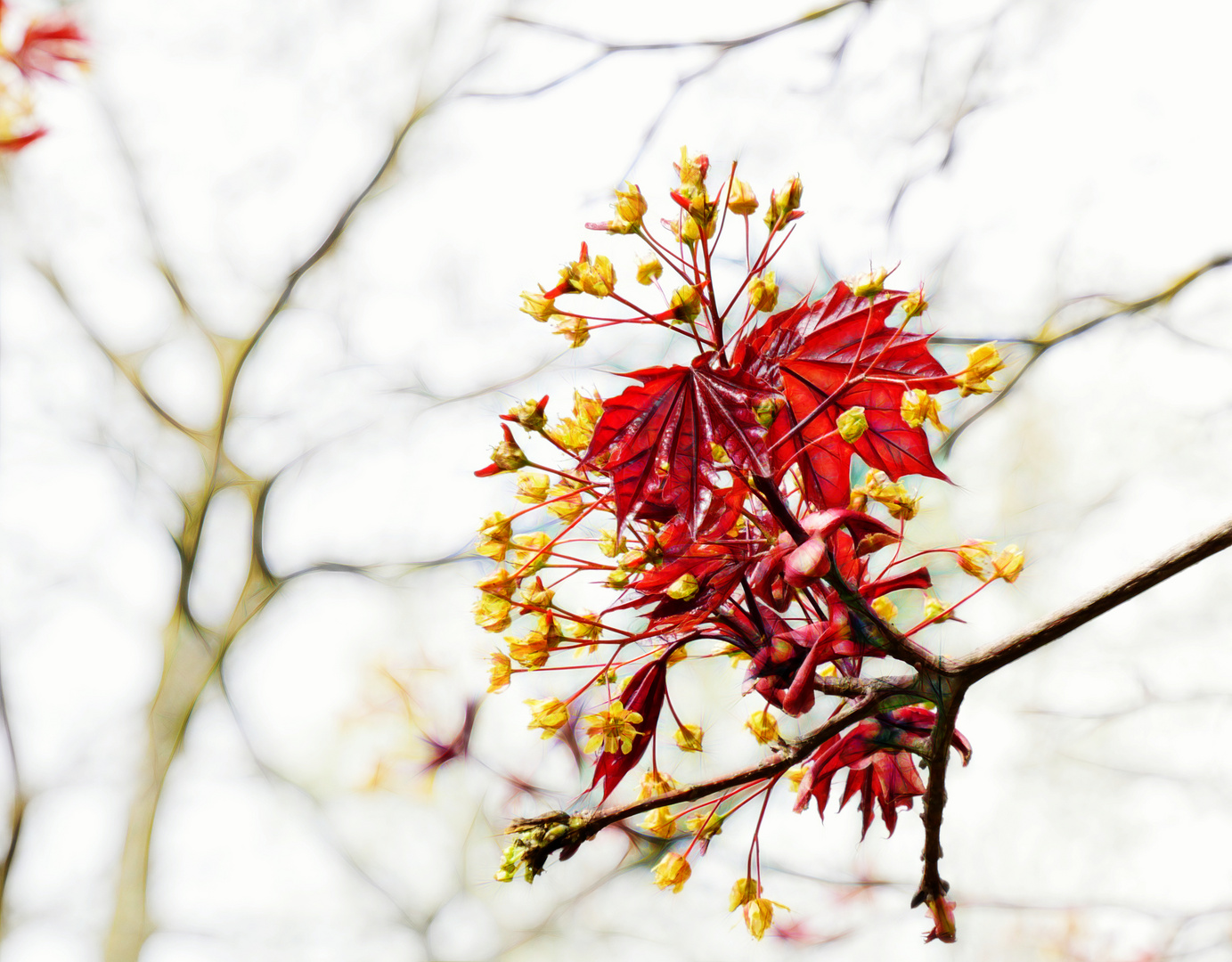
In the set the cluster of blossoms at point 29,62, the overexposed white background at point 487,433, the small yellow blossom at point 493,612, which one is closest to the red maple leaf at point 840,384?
the small yellow blossom at point 493,612

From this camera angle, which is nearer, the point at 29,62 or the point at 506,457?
the point at 506,457

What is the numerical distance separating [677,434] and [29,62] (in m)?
0.66

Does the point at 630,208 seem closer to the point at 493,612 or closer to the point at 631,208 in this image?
the point at 631,208

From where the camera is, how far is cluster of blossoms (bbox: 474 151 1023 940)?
0.23 metres

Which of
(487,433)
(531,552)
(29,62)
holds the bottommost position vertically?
(531,552)

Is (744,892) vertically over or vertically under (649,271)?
under

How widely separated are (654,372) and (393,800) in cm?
53

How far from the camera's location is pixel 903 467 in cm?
29

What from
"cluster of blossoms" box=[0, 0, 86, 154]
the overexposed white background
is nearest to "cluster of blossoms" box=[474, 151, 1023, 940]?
the overexposed white background

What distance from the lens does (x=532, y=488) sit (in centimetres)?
27

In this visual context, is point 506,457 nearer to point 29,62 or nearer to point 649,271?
point 649,271

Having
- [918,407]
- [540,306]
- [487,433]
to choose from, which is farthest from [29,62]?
[918,407]

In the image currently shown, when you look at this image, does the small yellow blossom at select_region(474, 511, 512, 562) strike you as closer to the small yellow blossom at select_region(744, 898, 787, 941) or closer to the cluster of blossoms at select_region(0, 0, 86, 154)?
the small yellow blossom at select_region(744, 898, 787, 941)

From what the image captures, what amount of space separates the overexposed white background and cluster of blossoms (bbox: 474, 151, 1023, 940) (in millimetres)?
230
